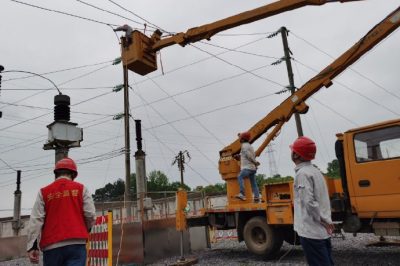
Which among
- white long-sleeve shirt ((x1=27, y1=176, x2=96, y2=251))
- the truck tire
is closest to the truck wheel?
the truck tire

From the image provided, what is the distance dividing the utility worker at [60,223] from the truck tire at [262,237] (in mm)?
5478

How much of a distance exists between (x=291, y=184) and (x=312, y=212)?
4.87 metres

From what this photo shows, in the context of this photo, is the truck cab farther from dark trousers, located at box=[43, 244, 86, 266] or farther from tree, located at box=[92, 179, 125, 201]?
tree, located at box=[92, 179, 125, 201]

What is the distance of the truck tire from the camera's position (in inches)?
343

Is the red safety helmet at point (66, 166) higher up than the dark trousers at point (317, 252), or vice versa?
the red safety helmet at point (66, 166)

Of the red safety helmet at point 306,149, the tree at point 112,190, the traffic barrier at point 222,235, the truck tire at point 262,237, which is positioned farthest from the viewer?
the tree at point 112,190

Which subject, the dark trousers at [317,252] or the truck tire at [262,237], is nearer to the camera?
Answer: the dark trousers at [317,252]

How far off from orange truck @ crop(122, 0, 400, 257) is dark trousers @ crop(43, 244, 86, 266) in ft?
17.9

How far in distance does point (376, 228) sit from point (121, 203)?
6986 mm

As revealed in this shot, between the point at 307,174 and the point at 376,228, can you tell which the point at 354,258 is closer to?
the point at 376,228

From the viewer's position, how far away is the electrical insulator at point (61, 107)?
633cm

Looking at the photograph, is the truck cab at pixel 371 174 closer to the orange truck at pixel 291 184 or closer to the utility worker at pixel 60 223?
the orange truck at pixel 291 184

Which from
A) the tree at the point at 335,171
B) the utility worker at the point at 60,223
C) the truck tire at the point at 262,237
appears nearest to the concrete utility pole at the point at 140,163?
the tree at the point at 335,171

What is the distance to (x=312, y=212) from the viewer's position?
377cm
